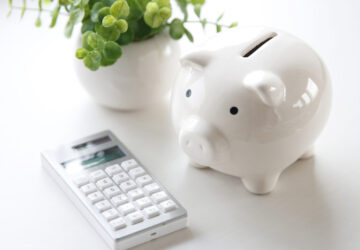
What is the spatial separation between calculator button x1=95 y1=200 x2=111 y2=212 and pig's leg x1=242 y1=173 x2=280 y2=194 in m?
0.16

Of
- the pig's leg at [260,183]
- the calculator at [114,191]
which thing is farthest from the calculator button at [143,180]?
the pig's leg at [260,183]

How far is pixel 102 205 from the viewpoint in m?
0.74

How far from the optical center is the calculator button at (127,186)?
76 cm

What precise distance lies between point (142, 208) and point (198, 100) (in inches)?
5.3

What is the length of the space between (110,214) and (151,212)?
0.04m

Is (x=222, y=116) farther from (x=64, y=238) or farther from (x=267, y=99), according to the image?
(x=64, y=238)

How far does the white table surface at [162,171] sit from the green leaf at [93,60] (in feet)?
0.42

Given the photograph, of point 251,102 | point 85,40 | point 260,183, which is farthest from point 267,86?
point 85,40

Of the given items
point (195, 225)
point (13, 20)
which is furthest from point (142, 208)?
point (13, 20)

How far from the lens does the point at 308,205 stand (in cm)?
79

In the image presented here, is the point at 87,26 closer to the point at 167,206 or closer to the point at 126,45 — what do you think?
the point at 126,45

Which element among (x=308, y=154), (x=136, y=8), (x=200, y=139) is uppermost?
(x=136, y=8)

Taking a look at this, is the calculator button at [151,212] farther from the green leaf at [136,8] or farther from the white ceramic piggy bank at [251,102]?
the green leaf at [136,8]

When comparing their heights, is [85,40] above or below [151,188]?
above
